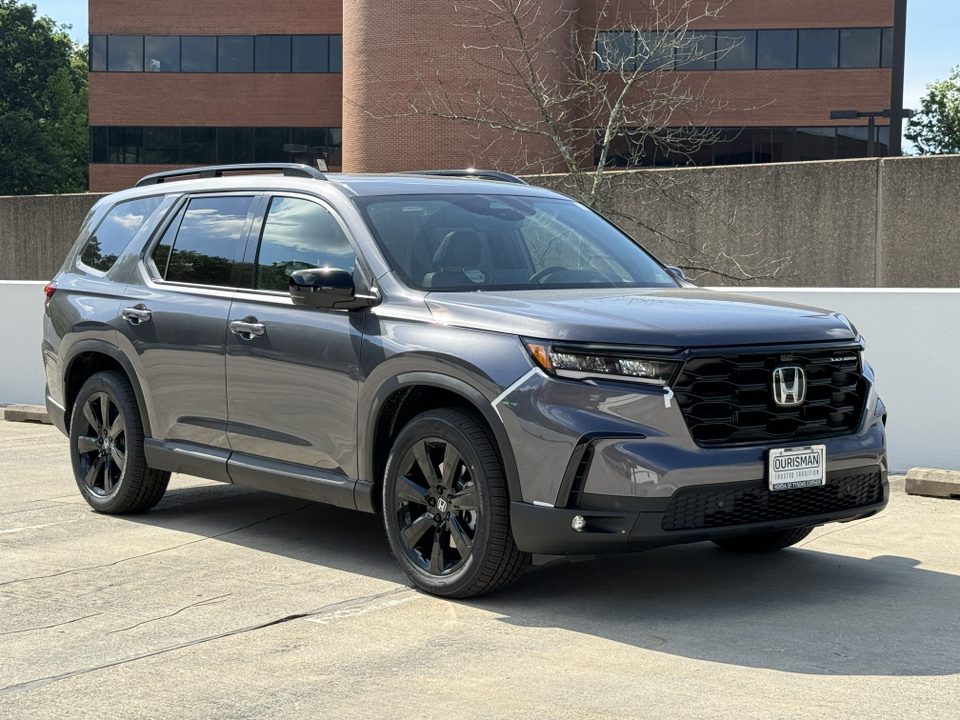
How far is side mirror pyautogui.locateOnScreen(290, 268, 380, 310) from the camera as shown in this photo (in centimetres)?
655

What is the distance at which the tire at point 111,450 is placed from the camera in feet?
26.8

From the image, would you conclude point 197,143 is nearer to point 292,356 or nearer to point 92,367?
point 92,367

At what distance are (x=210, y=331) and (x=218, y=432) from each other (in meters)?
0.53

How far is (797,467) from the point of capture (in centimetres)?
593

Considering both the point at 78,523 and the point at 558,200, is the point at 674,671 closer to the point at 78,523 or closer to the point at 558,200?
the point at 558,200

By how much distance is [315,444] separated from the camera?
6.84m

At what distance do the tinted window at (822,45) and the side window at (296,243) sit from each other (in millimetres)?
51111

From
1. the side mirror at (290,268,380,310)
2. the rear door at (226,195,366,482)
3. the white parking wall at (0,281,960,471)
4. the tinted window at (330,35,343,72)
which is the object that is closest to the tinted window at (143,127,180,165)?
the tinted window at (330,35,343,72)

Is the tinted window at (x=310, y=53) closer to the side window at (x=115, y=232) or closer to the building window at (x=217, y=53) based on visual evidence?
the building window at (x=217, y=53)

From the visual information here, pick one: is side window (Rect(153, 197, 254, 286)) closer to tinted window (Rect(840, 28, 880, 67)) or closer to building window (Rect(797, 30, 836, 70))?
building window (Rect(797, 30, 836, 70))

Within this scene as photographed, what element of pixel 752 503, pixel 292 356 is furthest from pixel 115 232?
pixel 752 503

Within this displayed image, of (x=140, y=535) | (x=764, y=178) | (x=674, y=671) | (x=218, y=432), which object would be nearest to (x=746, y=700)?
(x=674, y=671)

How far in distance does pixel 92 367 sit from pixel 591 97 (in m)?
13.5

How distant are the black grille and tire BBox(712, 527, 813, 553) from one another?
110cm
